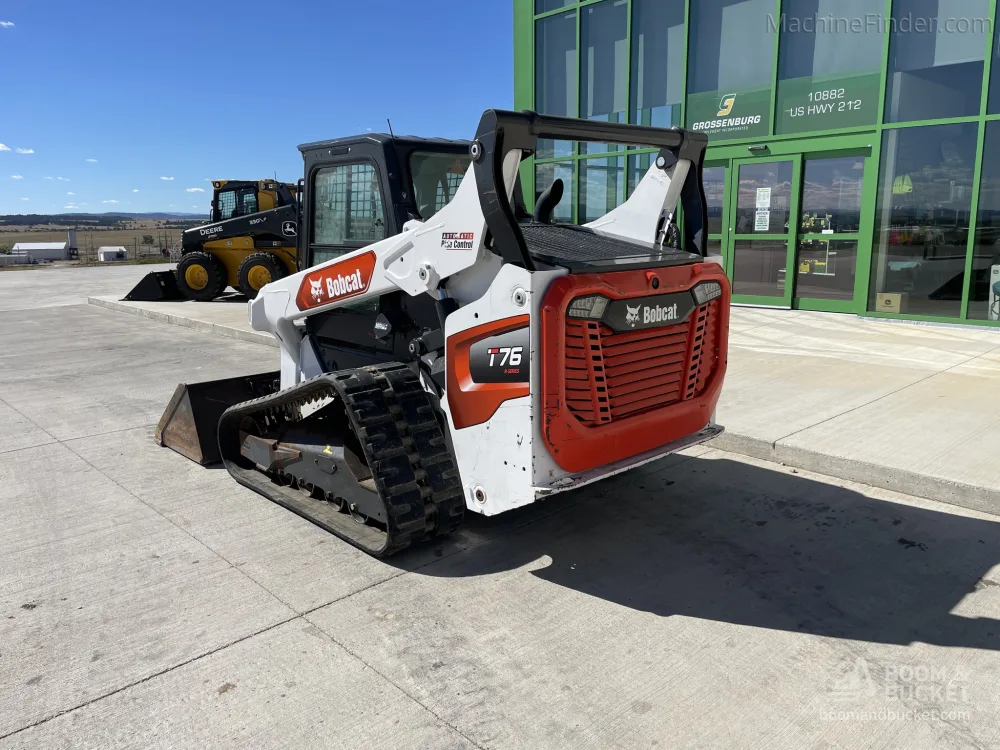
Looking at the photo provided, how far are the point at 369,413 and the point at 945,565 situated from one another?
307 centimetres

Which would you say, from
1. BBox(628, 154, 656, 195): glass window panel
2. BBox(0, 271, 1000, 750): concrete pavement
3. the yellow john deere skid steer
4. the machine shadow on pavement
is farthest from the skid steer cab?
the yellow john deere skid steer

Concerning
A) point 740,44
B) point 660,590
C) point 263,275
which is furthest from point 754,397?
point 263,275

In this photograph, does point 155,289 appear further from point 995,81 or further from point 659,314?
point 659,314

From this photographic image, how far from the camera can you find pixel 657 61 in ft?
43.9

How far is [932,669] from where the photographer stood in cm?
310

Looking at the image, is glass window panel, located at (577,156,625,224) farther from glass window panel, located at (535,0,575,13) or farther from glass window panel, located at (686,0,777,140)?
glass window panel, located at (535,0,575,13)

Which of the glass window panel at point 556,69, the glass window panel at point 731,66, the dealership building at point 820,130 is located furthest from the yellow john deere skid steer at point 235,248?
the glass window panel at point 731,66

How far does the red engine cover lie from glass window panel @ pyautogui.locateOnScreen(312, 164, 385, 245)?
5.25 ft

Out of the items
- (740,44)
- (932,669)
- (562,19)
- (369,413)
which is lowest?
(932,669)

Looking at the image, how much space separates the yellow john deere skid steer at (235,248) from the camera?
1662cm

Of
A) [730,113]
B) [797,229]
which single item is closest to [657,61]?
[730,113]

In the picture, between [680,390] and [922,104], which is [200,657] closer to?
A: [680,390]

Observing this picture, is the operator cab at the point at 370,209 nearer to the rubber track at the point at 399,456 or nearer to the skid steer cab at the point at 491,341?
the skid steer cab at the point at 491,341

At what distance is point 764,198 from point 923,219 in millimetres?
2476
